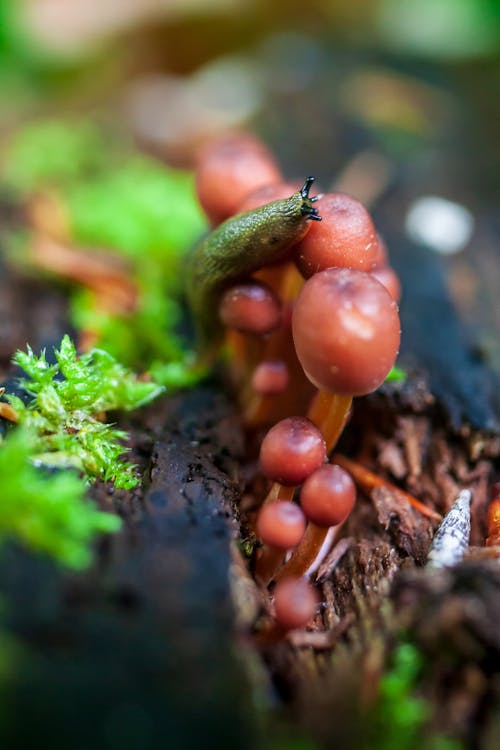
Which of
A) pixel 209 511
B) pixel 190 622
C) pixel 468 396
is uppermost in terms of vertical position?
pixel 468 396

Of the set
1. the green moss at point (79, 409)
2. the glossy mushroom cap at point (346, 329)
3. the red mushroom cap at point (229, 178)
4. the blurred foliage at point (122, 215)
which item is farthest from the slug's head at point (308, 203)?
the blurred foliage at point (122, 215)

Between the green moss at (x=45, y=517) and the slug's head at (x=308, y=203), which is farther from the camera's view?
the slug's head at (x=308, y=203)

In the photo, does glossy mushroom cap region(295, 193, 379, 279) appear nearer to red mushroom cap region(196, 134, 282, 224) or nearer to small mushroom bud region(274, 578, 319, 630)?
red mushroom cap region(196, 134, 282, 224)

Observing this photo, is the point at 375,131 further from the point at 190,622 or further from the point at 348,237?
the point at 190,622

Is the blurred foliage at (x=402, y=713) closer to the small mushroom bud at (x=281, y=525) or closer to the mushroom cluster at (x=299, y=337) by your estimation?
the mushroom cluster at (x=299, y=337)

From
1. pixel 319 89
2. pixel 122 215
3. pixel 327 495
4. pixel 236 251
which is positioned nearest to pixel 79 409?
pixel 236 251

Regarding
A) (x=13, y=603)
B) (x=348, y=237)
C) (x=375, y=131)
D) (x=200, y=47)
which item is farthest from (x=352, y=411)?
(x=200, y=47)

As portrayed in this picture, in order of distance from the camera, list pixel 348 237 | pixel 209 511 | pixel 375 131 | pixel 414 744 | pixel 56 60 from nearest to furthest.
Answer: pixel 414 744 < pixel 209 511 < pixel 348 237 < pixel 375 131 < pixel 56 60

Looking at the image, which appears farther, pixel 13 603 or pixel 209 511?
pixel 209 511

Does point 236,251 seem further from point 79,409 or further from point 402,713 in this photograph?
point 402,713
